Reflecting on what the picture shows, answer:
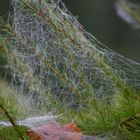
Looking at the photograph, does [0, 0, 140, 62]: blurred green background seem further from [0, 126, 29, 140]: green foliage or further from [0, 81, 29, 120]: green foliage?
[0, 126, 29, 140]: green foliage

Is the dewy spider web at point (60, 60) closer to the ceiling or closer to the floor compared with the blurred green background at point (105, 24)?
closer to the floor

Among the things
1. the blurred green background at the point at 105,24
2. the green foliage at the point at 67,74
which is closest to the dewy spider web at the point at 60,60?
the green foliage at the point at 67,74

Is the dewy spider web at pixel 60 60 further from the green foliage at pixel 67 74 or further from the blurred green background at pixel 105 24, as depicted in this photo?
the blurred green background at pixel 105 24

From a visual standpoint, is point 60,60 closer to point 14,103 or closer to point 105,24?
point 14,103

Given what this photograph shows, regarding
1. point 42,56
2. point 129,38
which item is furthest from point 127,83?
point 129,38

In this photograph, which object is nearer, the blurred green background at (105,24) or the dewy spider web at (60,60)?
the dewy spider web at (60,60)

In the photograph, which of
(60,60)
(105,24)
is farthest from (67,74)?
(105,24)

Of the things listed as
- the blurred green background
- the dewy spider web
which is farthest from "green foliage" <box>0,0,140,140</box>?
the blurred green background

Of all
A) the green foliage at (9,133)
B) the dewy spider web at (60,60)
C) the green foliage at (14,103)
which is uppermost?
the dewy spider web at (60,60)
